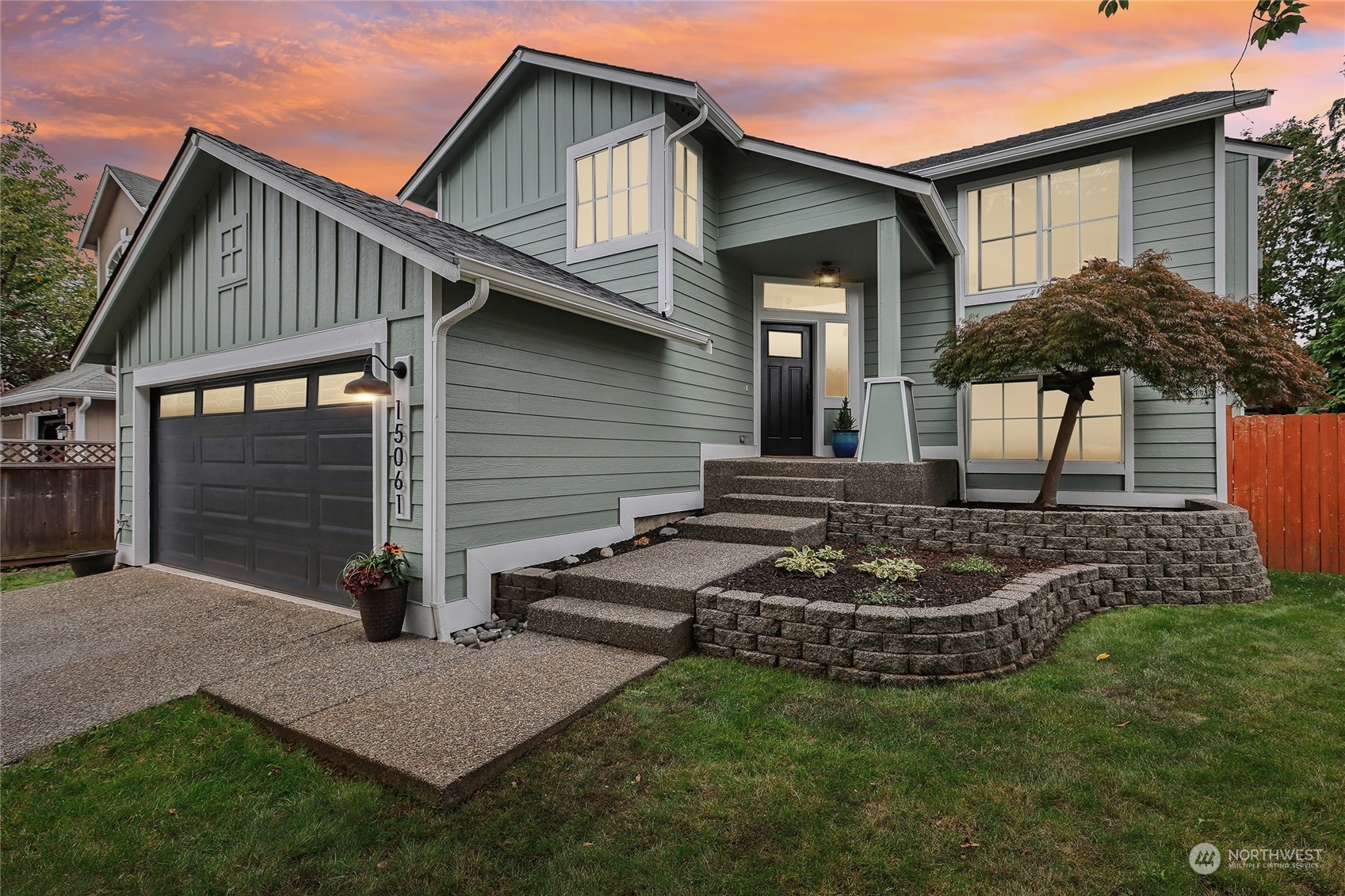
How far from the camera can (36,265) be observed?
14.8m

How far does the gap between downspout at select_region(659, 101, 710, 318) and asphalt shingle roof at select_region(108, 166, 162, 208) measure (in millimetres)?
11799

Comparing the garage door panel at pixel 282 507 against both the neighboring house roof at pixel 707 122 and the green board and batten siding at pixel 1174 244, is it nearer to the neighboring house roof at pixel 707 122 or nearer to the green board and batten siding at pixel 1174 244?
the neighboring house roof at pixel 707 122

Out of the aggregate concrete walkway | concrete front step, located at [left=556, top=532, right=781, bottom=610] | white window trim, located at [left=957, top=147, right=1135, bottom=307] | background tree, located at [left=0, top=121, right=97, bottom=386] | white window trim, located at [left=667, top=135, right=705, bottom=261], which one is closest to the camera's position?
the aggregate concrete walkway

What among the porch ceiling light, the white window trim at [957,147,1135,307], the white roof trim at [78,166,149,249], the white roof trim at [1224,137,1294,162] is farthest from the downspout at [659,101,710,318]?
the white roof trim at [78,166,149,249]

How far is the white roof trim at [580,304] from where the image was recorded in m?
4.15

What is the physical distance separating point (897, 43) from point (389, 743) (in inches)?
293

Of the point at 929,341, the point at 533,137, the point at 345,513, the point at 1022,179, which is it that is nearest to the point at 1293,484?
the point at 929,341

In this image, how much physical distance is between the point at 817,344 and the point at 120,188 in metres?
15.3

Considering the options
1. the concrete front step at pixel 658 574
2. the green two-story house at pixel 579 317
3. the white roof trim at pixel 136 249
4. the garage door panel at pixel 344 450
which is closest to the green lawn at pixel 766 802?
the concrete front step at pixel 658 574

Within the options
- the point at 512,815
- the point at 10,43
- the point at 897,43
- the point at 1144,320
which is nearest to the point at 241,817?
the point at 512,815

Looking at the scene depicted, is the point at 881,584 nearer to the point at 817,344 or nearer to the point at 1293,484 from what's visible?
the point at 817,344

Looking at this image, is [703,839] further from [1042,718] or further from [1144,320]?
[1144,320]

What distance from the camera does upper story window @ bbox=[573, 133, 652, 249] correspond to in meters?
6.95

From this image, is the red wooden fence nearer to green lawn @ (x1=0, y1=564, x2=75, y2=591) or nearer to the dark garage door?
the dark garage door
